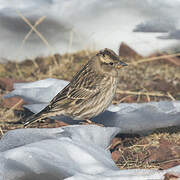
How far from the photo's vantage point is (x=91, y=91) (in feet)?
12.7

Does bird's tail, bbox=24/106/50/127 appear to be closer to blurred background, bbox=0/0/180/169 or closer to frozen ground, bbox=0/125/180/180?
frozen ground, bbox=0/125/180/180

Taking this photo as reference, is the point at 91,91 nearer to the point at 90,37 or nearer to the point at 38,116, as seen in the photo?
the point at 38,116

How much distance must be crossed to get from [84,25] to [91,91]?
253cm

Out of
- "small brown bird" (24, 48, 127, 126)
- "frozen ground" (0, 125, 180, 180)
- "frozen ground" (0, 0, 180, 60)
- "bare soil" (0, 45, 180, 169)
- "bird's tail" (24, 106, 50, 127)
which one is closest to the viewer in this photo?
"frozen ground" (0, 125, 180, 180)

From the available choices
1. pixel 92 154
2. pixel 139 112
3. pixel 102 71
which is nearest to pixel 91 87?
pixel 102 71

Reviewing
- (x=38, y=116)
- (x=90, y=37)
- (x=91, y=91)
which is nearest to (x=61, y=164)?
(x=38, y=116)

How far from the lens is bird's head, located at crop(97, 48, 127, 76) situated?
3.83 meters

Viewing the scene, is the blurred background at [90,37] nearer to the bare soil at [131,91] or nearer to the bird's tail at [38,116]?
the bare soil at [131,91]

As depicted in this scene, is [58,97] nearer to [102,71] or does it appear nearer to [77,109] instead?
[77,109]

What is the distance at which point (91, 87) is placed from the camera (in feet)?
12.7

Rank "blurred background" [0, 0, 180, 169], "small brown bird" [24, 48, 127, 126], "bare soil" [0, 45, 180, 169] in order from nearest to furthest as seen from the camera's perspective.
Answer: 1. "bare soil" [0, 45, 180, 169]
2. "small brown bird" [24, 48, 127, 126]
3. "blurred background" [0, 0, 180, 169]

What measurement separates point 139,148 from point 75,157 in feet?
3.80

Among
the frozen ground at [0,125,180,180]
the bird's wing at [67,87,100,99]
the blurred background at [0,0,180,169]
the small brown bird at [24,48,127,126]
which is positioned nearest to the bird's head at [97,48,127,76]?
the small brown bird at [24,48,127,126]

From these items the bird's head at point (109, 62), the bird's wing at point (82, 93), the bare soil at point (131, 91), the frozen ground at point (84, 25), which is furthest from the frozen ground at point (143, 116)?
the frozen ground at point (84, 25)
